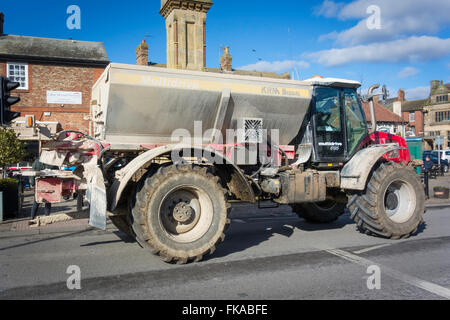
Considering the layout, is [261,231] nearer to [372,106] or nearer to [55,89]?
[372,106]

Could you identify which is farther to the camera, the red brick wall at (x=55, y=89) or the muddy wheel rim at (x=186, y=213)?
the red brick wall at (x=55, y=89)

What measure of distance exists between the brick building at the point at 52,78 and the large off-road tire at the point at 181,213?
678 inches

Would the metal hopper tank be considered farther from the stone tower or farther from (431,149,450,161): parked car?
(431,149,450,161): parked car

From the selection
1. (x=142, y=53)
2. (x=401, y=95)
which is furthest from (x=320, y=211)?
(x=401, y=95)

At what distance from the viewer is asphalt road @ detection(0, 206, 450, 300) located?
432cm

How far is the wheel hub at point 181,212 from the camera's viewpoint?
554 centimetres

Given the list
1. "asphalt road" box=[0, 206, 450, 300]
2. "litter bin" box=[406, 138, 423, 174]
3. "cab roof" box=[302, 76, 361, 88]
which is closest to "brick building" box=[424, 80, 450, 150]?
"litter bin" box=[406, 138, 423, 174]

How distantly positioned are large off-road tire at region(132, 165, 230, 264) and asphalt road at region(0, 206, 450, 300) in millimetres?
296

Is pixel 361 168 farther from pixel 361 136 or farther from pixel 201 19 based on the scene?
pixel 201 19

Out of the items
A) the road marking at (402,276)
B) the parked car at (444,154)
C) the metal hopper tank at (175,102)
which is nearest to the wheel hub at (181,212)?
the metal hopper tank at (175,102)

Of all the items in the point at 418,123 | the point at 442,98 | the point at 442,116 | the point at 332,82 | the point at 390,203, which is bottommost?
the point at 390,203

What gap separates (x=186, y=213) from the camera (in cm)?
557

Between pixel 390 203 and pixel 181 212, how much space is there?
4.24 m

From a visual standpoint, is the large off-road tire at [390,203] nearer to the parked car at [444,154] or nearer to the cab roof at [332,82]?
the cab roof at [332,82]
